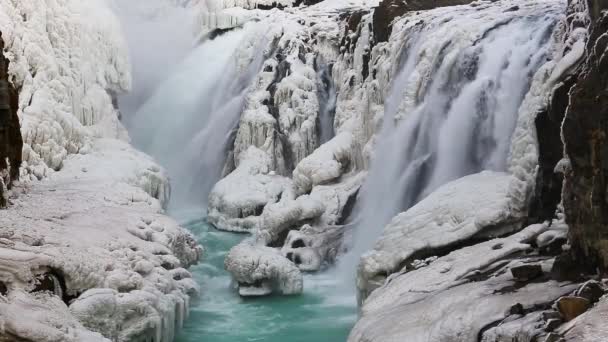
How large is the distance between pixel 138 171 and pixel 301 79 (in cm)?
551

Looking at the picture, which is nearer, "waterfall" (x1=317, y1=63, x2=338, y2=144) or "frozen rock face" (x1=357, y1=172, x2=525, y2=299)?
"frozen rock face" (x1=357, y1=172, x2=525, y2=299)

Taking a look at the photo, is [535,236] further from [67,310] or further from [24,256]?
[24,256]

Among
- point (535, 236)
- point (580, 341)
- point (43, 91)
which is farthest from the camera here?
point (43, 91)

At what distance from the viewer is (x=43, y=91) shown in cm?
1209

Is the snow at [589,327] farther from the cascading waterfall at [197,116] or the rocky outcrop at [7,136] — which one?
the cascading waterfall at [197,116]

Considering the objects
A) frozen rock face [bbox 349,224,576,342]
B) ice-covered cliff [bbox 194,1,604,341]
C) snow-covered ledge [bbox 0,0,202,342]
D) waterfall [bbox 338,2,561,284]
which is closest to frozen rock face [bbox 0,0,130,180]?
snow-covered ledge [bbox 0,0,202,342]

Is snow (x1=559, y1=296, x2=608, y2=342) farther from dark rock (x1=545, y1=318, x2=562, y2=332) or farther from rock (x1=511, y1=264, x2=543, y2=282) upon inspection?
rock (x1=511, y1=264, x2=543, y2=282)

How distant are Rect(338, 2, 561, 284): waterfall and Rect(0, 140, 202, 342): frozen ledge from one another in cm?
319

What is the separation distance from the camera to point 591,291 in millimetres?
4539

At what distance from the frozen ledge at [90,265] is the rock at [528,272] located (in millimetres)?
3585

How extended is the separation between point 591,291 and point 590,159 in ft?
3.43

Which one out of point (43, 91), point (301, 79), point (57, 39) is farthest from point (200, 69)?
point (43, 91)

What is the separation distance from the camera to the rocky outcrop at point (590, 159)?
4938mm

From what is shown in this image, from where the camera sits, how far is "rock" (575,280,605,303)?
14.8 feet
